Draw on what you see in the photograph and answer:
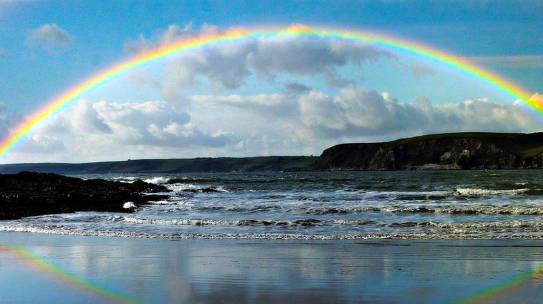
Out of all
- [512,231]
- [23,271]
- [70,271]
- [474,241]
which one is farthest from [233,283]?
[512,231]

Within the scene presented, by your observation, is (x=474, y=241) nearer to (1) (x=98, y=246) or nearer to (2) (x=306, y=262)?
(2) (x=306, y=262)

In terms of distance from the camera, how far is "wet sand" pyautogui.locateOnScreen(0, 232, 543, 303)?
996 centimetres

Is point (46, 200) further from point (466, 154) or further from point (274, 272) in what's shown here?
point (466, 154)

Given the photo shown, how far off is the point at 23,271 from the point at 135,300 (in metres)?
4.07

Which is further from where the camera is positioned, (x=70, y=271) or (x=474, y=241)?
(x=474, y=241)

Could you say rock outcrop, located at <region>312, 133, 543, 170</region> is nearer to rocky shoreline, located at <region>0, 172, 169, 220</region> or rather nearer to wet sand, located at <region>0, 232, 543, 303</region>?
rocky shoreline, located at <region>0, 172, 169, 220</region>

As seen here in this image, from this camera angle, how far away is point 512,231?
20.2 meters

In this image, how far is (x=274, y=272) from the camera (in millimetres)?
12352

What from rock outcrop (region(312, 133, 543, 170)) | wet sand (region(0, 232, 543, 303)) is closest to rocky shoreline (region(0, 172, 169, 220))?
wet sand (region(0, 232, 543, 303))

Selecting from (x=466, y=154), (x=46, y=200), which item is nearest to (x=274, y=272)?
(x=46, y=200)

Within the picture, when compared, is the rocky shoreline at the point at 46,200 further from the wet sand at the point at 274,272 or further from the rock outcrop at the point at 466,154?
the rock outcrop at the point at 466,154

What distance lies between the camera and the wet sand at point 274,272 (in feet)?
32.7

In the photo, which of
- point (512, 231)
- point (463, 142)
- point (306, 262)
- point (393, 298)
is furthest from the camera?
point (463, 142)

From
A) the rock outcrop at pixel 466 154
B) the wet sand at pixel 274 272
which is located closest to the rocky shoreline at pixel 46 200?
the wet sand at pixel 274 272
